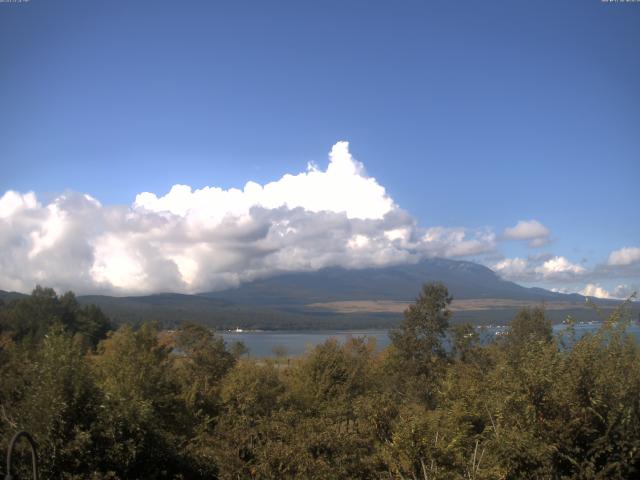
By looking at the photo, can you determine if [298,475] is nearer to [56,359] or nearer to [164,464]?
[164,464]

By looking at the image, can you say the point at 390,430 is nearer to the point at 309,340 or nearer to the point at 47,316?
the point at 309,340

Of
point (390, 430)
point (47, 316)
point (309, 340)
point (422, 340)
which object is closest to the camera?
point (390, 430)

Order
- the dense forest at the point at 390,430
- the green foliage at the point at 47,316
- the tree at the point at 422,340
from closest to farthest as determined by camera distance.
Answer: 1. the dense forest at the point at 390,430
2. the tree at the point at 422,340
3. the green foliage at the point at 47,316

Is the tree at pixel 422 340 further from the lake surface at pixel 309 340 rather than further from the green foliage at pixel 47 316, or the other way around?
the green foliage at pixel 47 316

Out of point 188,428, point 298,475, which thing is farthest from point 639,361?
point 188,428

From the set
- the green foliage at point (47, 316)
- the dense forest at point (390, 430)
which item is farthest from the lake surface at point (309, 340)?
the green foliage at point (47, 316)

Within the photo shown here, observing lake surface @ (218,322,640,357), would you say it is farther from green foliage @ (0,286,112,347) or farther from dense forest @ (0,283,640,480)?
green foliage @ (0,286,112,347)

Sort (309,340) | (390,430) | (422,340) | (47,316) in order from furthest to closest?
(47,316) → (309,340) → (422,340) → (390,430)

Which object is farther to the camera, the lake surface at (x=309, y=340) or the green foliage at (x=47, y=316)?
the green foliage at (x=47, y=316)

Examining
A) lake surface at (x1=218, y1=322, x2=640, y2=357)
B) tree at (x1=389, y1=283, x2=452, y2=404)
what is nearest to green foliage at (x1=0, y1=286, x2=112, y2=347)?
lake surface at (x1=218, y1=322, x2=640, y2=357)

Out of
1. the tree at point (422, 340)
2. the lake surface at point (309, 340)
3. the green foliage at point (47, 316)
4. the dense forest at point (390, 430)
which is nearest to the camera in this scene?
the dense forest at point (390, 430)

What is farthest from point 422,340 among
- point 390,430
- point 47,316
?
point 47,316

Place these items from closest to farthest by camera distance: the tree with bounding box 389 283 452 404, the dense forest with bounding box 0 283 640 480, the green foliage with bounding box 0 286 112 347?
the dense forest with bounding box 0 283 640 480, the tree with bounding box 389 283 452 404, the green foliage with bounding box 0 286 112 347

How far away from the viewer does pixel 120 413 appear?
37.3ft
